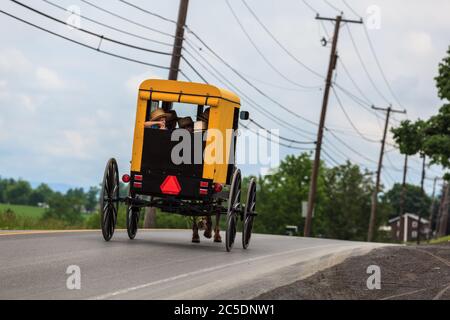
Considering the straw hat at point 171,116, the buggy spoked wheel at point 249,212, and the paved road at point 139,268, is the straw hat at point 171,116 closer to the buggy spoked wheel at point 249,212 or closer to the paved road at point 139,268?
the buggy spoked wheel at point 249,212

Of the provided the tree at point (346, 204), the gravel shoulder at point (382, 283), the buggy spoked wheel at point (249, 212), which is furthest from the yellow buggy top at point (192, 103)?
the tree at point (346, 204)

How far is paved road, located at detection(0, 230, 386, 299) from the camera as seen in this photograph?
32.4ft

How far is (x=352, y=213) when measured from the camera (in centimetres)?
12219

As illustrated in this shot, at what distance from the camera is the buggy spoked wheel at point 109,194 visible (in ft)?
52.5

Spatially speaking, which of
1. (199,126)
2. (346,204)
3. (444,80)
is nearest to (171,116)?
(199,126)

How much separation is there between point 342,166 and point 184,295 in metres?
121

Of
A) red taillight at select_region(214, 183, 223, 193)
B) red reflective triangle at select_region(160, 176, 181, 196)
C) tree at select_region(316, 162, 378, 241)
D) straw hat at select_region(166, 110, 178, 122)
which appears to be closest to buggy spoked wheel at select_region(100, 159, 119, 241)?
red reflective triangle at select_region(160, 176, 181, 196)

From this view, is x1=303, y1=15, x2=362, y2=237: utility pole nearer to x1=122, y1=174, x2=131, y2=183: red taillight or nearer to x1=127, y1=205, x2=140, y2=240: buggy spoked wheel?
x1=127, y1=205, x2=140, y2=240: buggy spoked wheel

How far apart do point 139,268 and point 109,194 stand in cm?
418

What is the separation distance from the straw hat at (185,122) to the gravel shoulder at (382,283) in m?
3.92

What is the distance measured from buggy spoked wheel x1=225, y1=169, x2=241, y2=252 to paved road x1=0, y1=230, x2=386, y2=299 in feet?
0.99

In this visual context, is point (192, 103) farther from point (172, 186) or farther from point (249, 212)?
point (249, 212)

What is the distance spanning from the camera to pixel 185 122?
16594 millimetres
